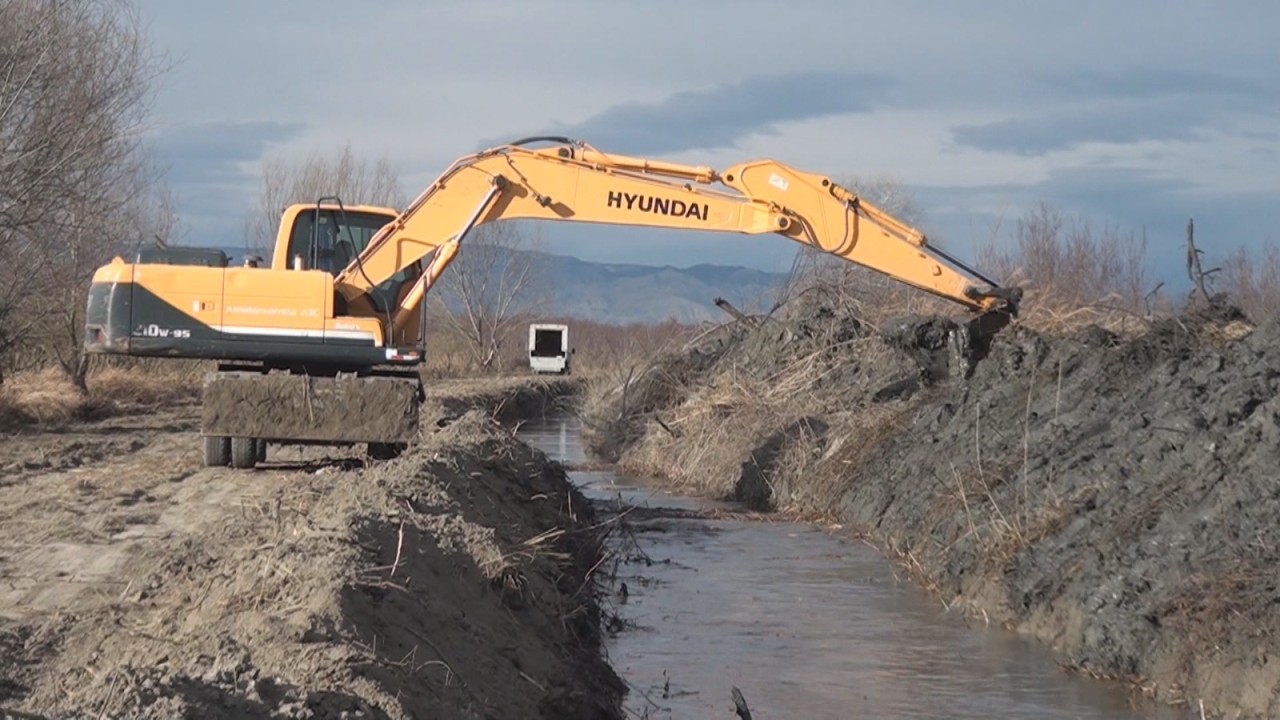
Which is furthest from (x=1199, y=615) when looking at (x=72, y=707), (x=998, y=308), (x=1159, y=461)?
(x=998, y=308)

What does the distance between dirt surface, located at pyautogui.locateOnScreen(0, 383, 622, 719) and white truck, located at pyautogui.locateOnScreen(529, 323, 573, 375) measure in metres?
43.0

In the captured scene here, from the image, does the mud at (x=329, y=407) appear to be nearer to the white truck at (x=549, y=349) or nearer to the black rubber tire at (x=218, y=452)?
the black rubber tire at (x=218, y=452)

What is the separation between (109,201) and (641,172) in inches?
618

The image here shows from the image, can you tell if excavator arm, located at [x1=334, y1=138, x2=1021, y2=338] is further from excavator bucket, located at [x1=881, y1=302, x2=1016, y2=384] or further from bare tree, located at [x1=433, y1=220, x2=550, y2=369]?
bare tree, located at [x1=433, y1=220, x2=550, y2=369]

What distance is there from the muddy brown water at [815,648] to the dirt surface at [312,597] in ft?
2.11

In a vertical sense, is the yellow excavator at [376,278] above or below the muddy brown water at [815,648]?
above

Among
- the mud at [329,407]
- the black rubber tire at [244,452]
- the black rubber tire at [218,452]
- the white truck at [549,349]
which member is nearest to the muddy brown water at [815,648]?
the mud at [329,407]

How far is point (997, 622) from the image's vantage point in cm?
1311

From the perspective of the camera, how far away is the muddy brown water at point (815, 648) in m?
10.4

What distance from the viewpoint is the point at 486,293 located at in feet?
237

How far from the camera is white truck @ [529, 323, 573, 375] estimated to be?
192 feet

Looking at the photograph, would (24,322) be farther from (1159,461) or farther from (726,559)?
(1159,461)

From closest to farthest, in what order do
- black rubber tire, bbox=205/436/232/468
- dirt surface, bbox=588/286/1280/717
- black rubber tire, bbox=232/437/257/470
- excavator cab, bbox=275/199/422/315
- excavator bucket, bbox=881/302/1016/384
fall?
dirt surface, bbox=588/286/1280/717 → black rubber tire, bbox=232/437/257/470 → black rubber tire, bbox=205/436/232/468 → excavator cab, bbox=275/199/422/315 → excavator bucket, bbox=881/302/1016/384

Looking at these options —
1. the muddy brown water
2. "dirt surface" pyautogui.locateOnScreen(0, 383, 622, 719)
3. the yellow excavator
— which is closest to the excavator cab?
the yellow excavator
